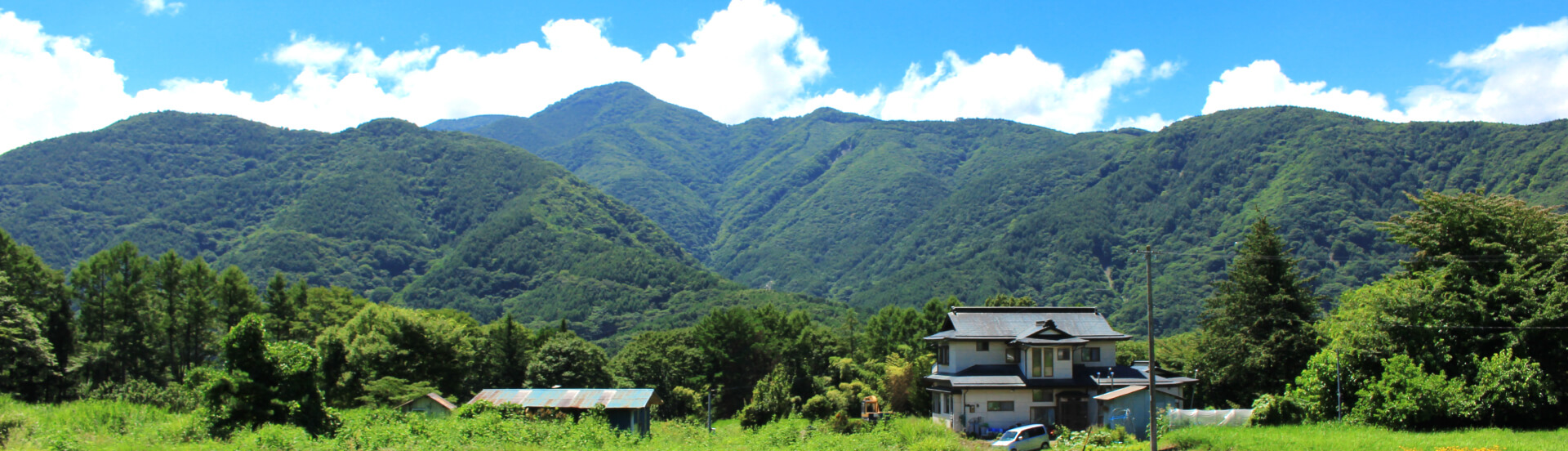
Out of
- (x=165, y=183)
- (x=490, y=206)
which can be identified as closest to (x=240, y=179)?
(x=165, y=183)

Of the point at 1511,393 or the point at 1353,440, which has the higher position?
the point at 1511,393

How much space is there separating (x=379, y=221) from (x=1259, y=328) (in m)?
157

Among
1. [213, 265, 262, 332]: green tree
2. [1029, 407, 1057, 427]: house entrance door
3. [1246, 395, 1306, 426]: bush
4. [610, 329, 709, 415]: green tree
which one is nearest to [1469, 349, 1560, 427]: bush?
[1246, 395, 1306, 426]: bush

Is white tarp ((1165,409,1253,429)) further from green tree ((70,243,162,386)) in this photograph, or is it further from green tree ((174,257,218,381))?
green tree ((174,257,218,381))

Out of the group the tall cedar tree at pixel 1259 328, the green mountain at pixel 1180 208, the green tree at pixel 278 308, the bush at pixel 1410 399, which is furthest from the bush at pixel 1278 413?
the green mountain at pixel 1180 208

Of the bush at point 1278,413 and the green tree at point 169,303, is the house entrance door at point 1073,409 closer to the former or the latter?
the bush at point 1278,413

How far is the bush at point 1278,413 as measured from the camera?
1156 inches

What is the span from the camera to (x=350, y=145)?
7702 inches

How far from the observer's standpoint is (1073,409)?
3562cm

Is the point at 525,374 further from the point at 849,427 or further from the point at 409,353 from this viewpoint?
the point at 849,427

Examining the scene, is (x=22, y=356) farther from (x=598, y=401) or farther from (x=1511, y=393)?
(x=1511, y=393)

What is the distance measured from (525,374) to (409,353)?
1258 cm

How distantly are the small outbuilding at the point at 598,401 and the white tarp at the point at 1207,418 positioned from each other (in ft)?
62.2

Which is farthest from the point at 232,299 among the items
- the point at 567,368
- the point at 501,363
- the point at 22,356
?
the point at 22,356
